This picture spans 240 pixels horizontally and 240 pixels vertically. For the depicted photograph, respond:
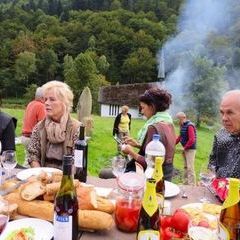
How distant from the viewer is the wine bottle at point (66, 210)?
1391 mm

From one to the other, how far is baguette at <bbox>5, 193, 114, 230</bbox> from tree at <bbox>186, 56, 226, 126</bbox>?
29.2m

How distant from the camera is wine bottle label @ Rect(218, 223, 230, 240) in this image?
1.34 metres

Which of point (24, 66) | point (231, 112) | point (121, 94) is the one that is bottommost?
point (121, 94)

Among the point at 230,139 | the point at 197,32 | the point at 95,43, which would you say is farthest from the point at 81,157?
the point at 197,32

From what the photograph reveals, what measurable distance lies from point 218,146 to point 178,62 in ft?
146

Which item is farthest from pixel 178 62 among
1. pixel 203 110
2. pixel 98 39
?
pixel 203 110

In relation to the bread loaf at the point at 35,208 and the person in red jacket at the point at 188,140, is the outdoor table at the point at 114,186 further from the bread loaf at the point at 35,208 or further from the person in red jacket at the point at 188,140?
the person in red jacket at the point at 188,140

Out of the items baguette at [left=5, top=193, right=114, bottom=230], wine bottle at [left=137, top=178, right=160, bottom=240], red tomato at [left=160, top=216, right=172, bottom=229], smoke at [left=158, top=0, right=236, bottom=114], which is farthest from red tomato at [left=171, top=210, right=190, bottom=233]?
smoke at [left=158, top=0, right=236, bottom=114]

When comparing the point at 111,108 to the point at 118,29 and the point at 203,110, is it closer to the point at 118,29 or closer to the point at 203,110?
the point at 203,110

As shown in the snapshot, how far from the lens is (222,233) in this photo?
1362 mm

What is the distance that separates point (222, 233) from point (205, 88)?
32.2 metres

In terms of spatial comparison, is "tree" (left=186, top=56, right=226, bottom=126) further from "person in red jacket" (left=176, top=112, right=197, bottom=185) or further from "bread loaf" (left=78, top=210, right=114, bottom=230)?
"bread loaf" (left=78, top=210, right=114, bottom=230)

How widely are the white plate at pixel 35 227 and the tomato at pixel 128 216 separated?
1.05ft

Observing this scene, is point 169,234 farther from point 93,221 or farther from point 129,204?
point 93,221
